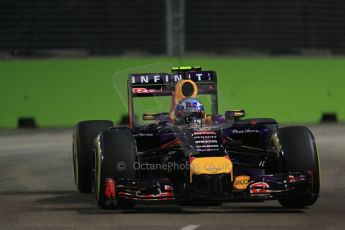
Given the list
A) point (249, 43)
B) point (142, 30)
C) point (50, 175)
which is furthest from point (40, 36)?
point (50, 175)

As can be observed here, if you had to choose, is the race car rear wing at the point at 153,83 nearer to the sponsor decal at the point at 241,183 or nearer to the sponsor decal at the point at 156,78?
the sponsor decal at the point at 156,78

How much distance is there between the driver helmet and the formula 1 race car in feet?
0.03

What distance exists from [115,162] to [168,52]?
15.2 meters

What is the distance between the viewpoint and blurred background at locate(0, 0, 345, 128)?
24.4 metres

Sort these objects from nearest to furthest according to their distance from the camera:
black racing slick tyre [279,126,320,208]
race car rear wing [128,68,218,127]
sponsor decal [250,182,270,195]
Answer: sponsor decal [250,182,270,195] → black racing slick tyre [279,126,320,208] → race car rear wing [128,68,218,127]

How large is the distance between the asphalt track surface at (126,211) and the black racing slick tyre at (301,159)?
0.13 metres

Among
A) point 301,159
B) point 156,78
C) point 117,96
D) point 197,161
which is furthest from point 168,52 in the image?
point 197,161

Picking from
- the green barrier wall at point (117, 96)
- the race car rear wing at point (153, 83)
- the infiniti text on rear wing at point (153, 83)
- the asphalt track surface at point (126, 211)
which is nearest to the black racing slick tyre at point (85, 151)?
the asphalt track surface at point (126, 211)

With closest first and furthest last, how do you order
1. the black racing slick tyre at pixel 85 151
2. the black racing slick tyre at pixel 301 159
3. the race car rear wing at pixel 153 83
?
1. the black racing slick tyre at pixel 301 159
2. the black racing slick tyre at pixel 85 151
3. the race car rear wing at pixel 153 83

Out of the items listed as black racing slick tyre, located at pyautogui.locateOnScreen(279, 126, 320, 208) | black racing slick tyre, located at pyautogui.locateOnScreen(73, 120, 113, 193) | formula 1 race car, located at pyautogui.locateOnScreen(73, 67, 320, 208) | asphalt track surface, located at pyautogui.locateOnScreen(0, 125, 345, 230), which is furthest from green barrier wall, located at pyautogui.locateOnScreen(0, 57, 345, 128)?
black racing slick tyre, located at pyautogui.locateOnScreen(279, 126, 320, 208)

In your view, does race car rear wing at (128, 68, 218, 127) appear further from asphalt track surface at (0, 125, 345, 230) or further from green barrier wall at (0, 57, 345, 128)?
green barrier wall at (0, 57, 345, 128)

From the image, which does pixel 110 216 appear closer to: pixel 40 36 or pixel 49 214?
pixel 49 214

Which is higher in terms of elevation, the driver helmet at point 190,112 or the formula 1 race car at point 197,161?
the driver helmet at point 190,112

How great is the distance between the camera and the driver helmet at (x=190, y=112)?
11.0 meters
